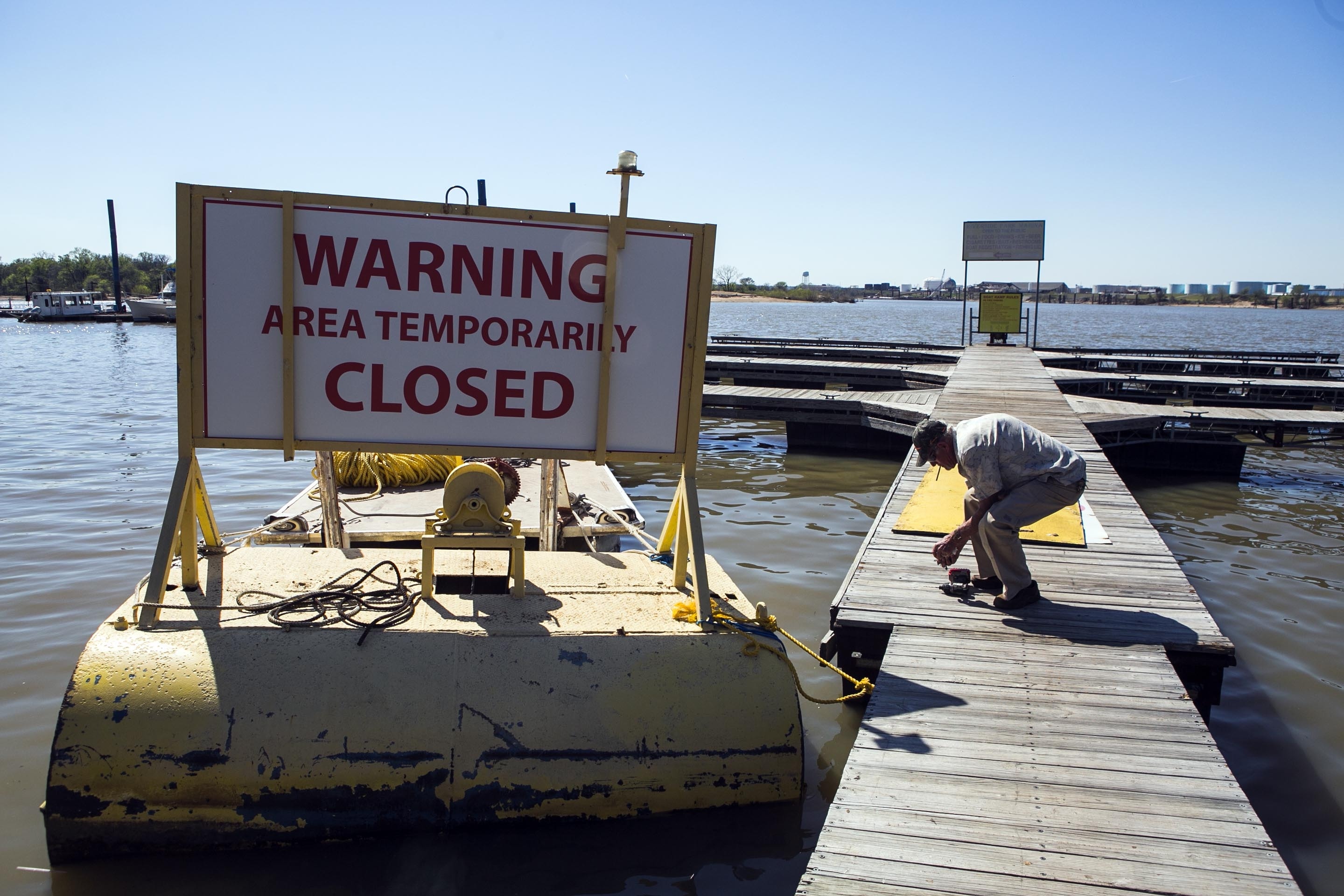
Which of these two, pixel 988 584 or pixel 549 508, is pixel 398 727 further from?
pixel 988 584

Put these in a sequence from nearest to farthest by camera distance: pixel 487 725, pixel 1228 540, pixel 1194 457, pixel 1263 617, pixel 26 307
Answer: pixel 487 725
pixel 1263 617
pixel 1228 540
pixel 1194 457
pixel 26 307

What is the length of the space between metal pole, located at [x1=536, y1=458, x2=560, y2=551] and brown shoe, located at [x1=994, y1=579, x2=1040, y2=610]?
2.91m

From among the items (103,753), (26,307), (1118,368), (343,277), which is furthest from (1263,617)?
(26,307)

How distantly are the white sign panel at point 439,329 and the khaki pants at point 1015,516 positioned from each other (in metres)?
2.25

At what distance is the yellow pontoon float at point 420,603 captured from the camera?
388 centimetres

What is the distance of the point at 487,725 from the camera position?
13.2 ft

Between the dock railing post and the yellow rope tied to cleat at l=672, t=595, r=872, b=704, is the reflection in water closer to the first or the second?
Answer: the yellow rope tied to cleat at l=672, t=595, r=872, b=704

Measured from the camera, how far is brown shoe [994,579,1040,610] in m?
5.97

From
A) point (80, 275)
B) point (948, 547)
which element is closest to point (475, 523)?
point (948, 547)

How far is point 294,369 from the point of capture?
4.52m

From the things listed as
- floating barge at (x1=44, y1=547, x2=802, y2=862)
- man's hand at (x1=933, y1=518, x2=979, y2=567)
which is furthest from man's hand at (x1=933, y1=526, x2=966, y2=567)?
floating barge at (x1=44, y1=547, x2=802, y2=862)

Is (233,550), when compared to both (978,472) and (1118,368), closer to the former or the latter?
(978,472)

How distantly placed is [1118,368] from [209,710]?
80.4 ft

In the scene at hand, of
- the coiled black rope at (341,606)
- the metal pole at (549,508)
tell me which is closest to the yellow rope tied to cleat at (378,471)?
the metal pole at (549,508)
